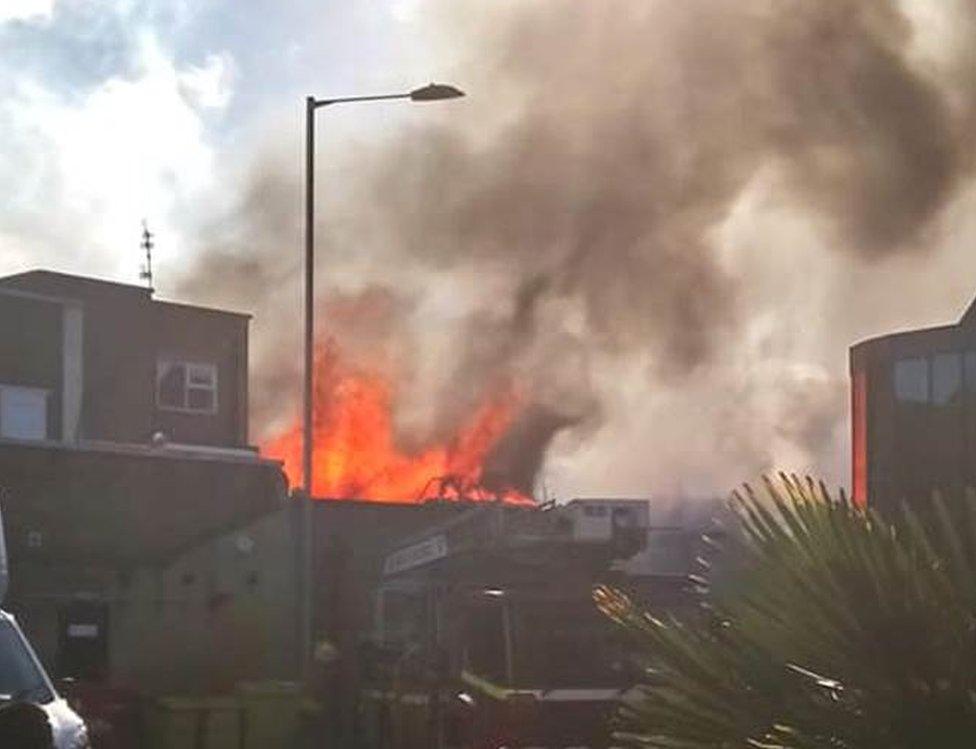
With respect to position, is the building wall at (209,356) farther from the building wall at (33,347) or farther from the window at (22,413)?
the window at (22,413)

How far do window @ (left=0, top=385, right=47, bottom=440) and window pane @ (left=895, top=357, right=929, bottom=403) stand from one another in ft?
56.0

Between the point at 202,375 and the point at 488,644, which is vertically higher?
the point at 202,375

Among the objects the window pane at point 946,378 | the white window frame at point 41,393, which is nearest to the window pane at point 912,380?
the window pane at point 946,378

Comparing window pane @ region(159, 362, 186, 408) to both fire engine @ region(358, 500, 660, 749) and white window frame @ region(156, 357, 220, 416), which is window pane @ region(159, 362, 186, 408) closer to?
white window frame @ region(156, 357, 220, 416)

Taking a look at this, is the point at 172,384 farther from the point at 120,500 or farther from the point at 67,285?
the point at 120,500

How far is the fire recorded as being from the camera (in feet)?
118

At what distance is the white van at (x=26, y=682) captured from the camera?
34.1 feet

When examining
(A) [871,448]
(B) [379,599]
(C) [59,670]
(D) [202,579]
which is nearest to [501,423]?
(A) [871,448]

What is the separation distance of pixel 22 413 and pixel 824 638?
31.4 m

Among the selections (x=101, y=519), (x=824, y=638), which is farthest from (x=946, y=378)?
(x=824, y=638)

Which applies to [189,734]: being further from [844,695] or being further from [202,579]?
[844,695]

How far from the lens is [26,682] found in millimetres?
10961

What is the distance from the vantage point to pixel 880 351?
140ft

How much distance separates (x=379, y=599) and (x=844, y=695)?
15629 mm
